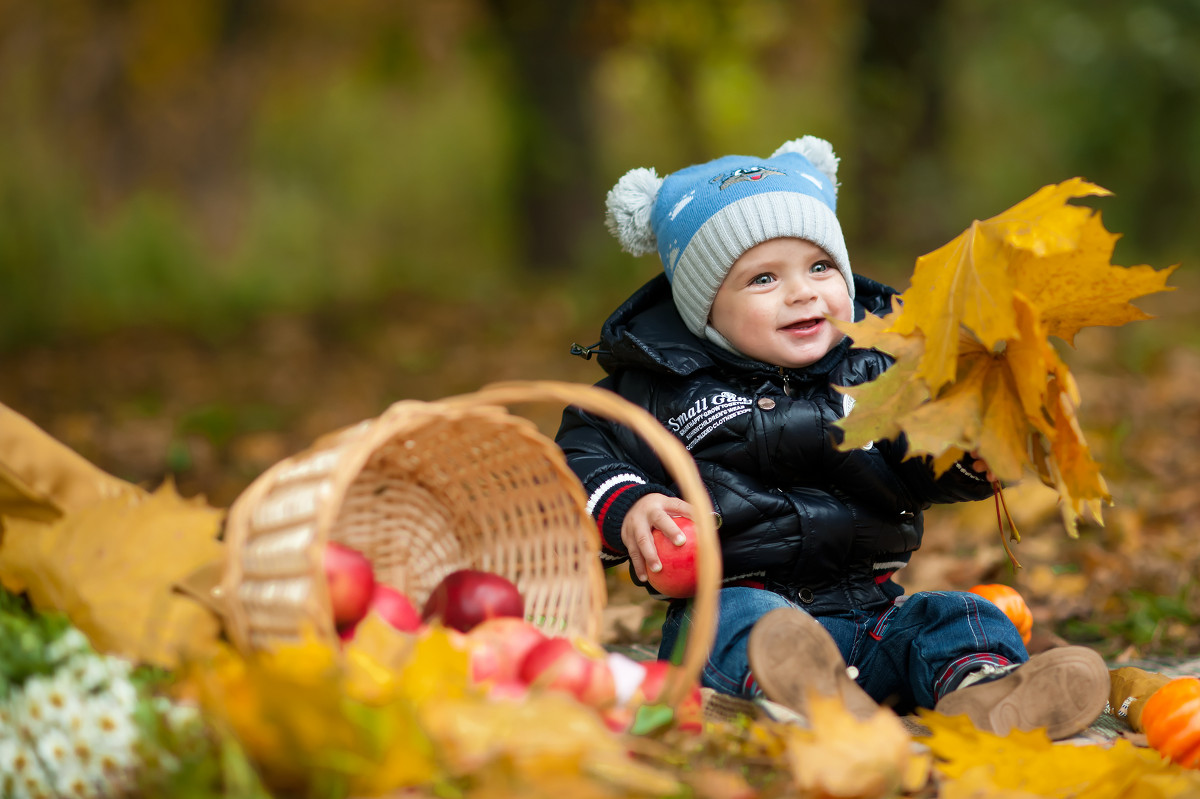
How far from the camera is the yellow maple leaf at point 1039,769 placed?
1662 millimetres

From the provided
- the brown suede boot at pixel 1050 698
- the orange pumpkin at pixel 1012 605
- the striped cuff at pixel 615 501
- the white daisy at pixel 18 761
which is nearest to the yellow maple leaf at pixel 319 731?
the white daisy at pixel 18 761

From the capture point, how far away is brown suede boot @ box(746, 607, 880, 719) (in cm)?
195

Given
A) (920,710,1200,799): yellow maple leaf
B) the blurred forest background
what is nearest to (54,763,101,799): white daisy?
(920,710,1200,799): yellow maple leaf

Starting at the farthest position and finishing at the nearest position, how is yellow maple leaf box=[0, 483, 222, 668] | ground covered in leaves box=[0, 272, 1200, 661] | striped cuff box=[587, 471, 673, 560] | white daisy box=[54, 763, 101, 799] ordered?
ground covered in leaves box=[0, 272, 1200, 661] → striped cuff box=[587, 471, 673, 560] → yellow maple leaf box=[0, 483, 222, 668] → white daisy box=[54, 763, 101, 799]

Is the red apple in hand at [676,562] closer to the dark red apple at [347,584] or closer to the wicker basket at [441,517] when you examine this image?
the wicker basket at [441,517]

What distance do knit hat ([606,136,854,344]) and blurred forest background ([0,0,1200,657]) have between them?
2050 mm

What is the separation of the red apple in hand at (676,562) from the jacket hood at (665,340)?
15.6 inches

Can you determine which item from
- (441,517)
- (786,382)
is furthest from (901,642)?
(441,517)

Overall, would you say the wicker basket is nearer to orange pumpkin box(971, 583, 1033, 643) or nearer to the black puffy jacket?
the black puffy jacket

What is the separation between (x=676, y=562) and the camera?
2.22m

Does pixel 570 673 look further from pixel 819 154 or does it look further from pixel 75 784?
pixel 819 154

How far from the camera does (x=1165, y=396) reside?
226 inches

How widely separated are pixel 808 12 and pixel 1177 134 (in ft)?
12.5

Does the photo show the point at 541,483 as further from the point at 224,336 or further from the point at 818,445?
the point at 224,336
